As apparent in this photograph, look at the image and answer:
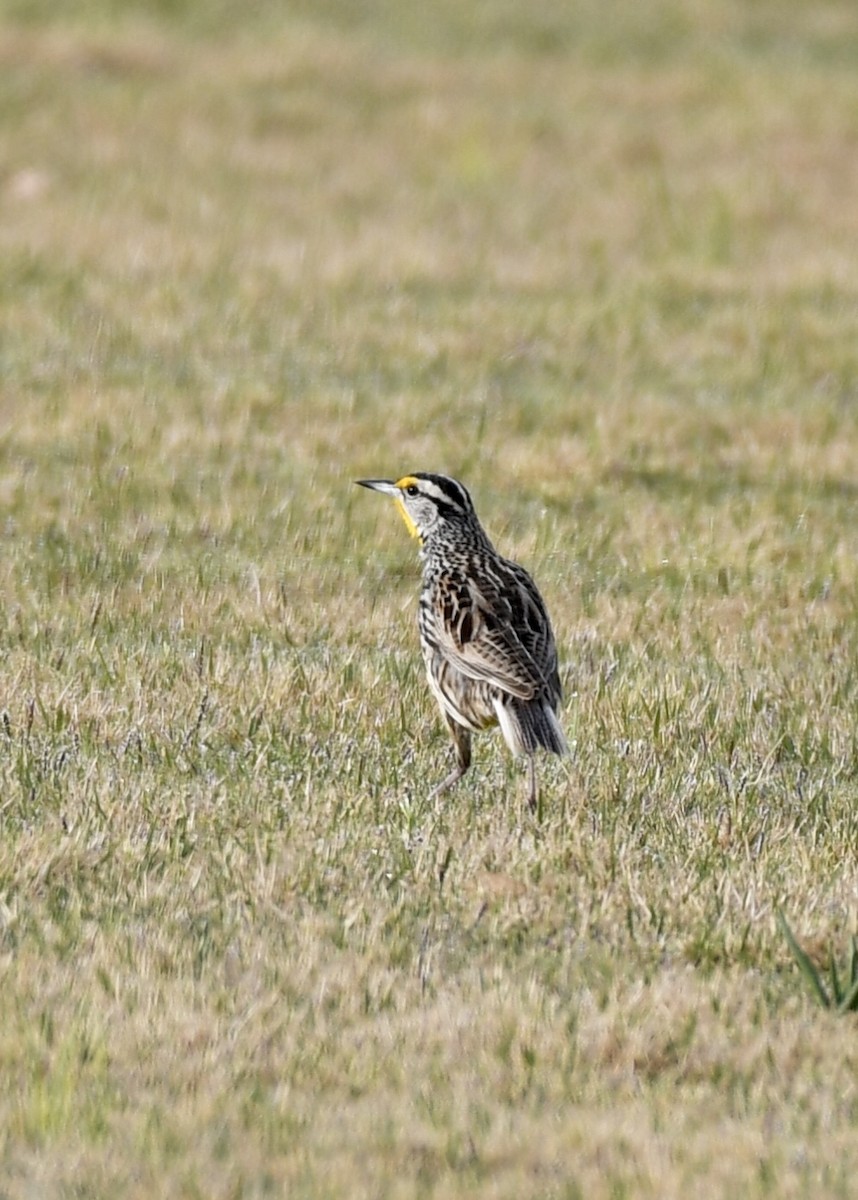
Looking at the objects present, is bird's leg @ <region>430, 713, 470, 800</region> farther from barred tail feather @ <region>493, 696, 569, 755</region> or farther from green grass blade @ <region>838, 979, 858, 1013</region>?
green grass blade @ <region>838, 979, 858, 1013</region>

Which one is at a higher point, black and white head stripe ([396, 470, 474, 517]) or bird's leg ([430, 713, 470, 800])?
black and white head stripe ([396, 470, 474, 517])

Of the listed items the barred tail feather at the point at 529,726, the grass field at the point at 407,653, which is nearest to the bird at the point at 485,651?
the barred tail feather at the point at 529,726

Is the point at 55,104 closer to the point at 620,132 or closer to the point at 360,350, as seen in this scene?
the point at 620,132

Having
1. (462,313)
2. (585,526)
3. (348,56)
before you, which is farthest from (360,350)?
(348,56)

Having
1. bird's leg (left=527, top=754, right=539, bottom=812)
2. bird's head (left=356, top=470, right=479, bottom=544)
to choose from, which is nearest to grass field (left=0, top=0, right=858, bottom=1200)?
bird's leg (left=527, top=754, right=539, bottom=812)

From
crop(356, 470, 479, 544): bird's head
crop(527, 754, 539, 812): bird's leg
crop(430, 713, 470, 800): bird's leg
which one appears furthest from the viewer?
crop(356, 470, 479, 544): bird's head

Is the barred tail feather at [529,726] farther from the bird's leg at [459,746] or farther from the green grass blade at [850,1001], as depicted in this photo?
the green grass blade at [850,1001]

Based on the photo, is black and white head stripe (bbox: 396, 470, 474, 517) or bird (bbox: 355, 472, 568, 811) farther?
black and white head stripe (bbox: 396, 470, 474, 517)

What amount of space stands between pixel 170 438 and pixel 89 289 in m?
3.91

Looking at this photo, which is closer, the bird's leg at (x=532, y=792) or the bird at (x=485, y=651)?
the bird's leg at (x=532, y=792)

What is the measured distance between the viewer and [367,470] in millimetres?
12102

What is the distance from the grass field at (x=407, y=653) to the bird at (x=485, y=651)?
8.5 inches

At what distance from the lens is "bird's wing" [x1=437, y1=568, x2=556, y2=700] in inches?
268

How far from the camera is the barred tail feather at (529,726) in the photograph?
22.2 feet
